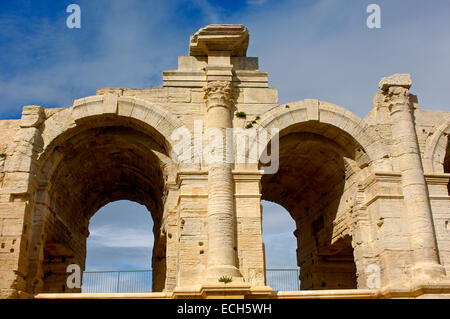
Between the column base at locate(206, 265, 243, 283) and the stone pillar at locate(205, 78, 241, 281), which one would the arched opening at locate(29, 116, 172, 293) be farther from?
the column base at locate(206, 265, 243, 283)

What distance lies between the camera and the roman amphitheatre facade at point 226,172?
1133cm

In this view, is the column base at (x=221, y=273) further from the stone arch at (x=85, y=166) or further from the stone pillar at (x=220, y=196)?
the stone arch at (x=85, y=166)

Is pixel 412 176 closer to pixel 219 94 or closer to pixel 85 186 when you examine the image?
pixel 219 94

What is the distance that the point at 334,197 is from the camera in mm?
14617

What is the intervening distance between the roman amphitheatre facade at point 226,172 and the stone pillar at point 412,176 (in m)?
0.03

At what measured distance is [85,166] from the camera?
14.4m

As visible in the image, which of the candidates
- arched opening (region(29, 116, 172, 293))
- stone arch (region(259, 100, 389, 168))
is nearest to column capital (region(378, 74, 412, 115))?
stone arch (region(259, 100, 389, 168))

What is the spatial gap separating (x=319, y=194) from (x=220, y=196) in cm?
480

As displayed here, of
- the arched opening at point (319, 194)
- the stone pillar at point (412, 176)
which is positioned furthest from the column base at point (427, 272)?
the arched opening at point (319, 194)

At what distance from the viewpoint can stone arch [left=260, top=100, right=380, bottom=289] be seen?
1302cm

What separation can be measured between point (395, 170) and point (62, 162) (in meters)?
8.01

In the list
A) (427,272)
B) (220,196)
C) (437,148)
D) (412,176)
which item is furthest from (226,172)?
(437,148)
